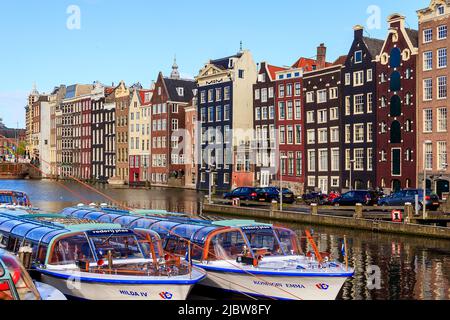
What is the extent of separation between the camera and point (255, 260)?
24594 mm

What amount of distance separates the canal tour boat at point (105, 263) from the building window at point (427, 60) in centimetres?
5270

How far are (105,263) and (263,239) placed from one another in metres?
7.15

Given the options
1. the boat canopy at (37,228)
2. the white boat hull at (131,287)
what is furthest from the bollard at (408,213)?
the white boat hull at (131,287)

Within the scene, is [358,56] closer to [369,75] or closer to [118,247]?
[369,75]

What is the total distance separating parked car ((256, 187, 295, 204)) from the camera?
66.8 meters

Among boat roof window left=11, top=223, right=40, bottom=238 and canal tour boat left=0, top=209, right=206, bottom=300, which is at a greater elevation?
boat roof window left=11, top=223, right=40, bottom=238

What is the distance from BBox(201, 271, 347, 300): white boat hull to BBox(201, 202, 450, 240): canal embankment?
21.5 metres

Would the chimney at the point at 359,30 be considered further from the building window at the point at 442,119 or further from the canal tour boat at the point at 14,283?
the canal tour boat at the point at 14,283

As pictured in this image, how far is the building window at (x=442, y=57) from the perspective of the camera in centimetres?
6806

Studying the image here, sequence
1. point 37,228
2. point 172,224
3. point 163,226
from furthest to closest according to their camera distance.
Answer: point 163,226, point 172,224, point 37,228

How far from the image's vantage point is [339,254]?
38.2 meters

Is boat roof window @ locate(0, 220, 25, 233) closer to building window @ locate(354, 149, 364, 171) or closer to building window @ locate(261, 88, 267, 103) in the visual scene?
building window @ locate(354, 149, 364, 171)

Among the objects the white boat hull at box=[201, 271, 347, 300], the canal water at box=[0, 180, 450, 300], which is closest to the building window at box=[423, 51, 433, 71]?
the canal water at box=[0, 180, 450, 300]

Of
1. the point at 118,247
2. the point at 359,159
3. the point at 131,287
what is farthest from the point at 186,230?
the point at 359,159
